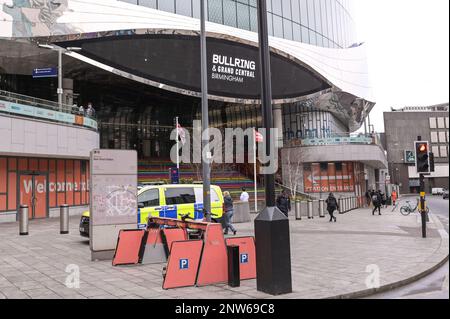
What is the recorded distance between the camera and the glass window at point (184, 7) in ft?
126

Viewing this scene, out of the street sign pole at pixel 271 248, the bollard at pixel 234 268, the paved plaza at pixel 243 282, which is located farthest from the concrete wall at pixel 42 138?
the street sign pole at pixel 271 248

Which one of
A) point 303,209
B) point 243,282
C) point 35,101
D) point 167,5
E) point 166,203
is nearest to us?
point 243,282

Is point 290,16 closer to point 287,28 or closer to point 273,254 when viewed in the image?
point 287,28

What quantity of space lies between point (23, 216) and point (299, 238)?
10.3 m

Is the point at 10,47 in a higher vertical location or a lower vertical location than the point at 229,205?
higher

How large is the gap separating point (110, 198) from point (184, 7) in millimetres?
31402

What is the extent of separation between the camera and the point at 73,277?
338 inches

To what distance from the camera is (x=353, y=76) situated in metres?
57.3

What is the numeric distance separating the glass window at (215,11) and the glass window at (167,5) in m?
3.93

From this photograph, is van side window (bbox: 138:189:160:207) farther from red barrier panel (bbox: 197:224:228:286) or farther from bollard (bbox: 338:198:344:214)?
bollard (bbox: 338:198:344:214)

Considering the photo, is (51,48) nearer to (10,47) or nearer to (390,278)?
(10,47)

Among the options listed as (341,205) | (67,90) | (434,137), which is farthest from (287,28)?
(434,137)

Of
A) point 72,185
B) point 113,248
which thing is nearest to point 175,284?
point 113,248

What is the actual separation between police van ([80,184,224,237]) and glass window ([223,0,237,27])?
1164 inches
